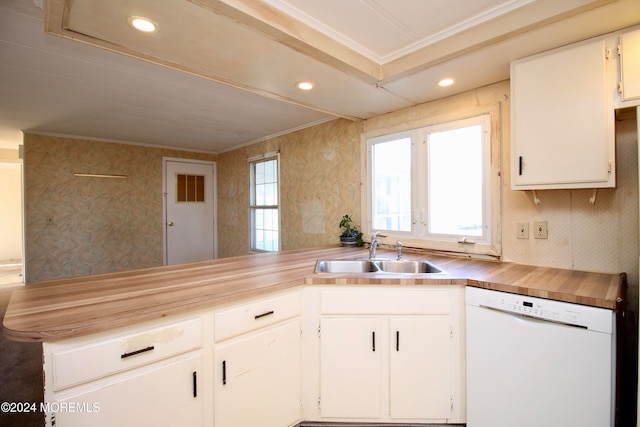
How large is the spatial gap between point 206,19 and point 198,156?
4.10 metres

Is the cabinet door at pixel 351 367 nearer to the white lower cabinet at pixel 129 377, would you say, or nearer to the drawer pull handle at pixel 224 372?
the drawer pull handle at pixel 224 372

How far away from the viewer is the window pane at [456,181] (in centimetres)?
225

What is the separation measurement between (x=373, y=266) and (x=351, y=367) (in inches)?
29.7

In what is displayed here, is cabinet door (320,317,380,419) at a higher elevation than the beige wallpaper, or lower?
lower

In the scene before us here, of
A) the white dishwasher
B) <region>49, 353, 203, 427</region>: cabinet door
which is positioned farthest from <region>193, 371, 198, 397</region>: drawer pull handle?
the white dishwasher

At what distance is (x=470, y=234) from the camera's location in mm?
2285

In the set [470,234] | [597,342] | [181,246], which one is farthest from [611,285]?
[181,246]

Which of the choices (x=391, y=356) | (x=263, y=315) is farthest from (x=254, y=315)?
(x=391, y=356)

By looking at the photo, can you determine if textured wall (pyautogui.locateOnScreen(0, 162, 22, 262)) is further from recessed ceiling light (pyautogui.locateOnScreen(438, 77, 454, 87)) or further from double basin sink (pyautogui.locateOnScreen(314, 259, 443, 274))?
recessed ceiling light (pyautogui.locateOnScreen(438, 77, 454, 87))

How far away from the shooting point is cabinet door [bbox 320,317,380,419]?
169 centimetres

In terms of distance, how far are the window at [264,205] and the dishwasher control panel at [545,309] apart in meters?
2.92

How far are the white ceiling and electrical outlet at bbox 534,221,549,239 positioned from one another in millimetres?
1013

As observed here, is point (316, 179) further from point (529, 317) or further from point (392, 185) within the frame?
point (529, 317)

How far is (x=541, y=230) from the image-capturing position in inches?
76.4
